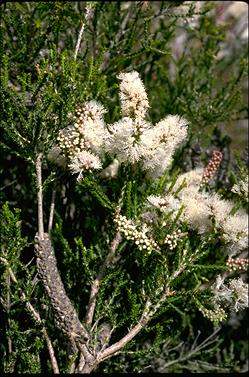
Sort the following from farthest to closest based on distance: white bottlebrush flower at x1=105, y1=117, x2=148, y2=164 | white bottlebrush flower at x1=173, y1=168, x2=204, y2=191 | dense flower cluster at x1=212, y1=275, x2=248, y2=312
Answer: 1. white bottlebrush flower at x1=173, y1=168, x2=204, y2=191
2. dense flower cluster at x1=212, y1=275, x2=248, y2=312
3. white bottlebrush flower at x1=105, y1=117, x2=148, y2=164

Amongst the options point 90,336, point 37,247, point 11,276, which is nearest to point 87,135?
point 37,247

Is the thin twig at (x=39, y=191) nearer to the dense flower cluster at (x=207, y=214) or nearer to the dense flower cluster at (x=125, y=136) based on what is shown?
the dense flower cluster at (x=125, y=136)

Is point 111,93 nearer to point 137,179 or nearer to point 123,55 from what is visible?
point 123,55

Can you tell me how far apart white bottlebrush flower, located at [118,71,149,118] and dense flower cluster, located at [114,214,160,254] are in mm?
286

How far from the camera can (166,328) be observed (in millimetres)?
2010

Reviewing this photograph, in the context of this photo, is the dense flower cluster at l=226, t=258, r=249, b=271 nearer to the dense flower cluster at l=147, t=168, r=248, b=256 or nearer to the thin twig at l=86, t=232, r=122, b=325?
the dense flower cluster at l=147, t=168, r=248, b=256

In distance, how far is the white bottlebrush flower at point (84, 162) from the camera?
153cm

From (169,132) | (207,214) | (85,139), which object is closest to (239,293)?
(207,214)

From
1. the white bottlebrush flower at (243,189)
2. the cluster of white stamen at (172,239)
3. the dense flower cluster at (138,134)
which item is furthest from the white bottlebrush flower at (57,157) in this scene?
the white bottlebrush flower at (243,189)

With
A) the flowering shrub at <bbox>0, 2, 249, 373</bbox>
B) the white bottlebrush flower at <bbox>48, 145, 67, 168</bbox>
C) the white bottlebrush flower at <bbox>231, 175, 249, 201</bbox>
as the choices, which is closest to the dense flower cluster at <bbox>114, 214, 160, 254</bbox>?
the flowering shrub at <bbox>0, 2, 249, 373</bbox>

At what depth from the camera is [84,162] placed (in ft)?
5.03

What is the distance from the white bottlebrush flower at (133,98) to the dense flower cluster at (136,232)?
0.94ft

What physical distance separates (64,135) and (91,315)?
1.77 ft

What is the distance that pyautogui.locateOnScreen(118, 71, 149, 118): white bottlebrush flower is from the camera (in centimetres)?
150
